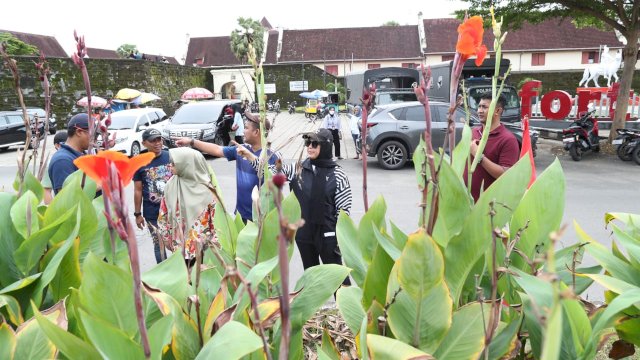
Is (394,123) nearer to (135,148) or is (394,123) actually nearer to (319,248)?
(135,148)

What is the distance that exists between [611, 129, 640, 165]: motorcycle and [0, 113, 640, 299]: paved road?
18 cm

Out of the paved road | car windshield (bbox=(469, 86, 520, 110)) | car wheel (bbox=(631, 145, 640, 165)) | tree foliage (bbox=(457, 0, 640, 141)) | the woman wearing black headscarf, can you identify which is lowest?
the paved road

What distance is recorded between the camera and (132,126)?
14.4 metres

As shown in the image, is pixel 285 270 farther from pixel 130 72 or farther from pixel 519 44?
pixel 519 44

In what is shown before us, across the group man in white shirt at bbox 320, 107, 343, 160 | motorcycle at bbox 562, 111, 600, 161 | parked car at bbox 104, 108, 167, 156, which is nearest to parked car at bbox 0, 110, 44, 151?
parked car at bbox 104, 108, 167, 156

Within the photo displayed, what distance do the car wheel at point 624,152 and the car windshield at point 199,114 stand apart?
34.3 feet

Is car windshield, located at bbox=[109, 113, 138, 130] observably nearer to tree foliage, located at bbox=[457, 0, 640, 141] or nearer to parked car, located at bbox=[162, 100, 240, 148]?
parked car, located at bbox=[162, 100, 240, 148]

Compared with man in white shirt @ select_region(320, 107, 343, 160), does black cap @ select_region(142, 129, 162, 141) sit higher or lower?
higher

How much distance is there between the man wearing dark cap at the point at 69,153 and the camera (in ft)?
12.0

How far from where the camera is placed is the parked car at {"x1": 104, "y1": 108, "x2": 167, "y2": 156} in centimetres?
1362

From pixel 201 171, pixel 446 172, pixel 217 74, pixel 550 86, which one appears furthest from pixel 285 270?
pixel 217 74

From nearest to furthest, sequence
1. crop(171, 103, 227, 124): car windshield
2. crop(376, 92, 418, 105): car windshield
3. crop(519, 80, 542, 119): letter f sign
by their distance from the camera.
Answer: crop(519, 80, 542, 119): letter f sign < crop(171, 103, 227, 124): car windshield < crop(376, 92, 418, 105): car windshield

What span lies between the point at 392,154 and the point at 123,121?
825 cm

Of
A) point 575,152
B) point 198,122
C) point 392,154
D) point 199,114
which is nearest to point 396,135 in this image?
point 392,154
